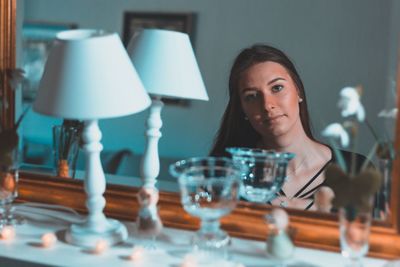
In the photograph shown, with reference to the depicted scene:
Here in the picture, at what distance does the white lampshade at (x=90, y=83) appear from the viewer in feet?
3.36

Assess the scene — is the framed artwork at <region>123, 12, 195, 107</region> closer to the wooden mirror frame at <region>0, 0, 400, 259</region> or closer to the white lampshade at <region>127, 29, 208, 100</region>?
the white lampshade at <region>127, 29, 208, 100</region>

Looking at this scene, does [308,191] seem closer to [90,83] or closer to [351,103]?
[351,103]

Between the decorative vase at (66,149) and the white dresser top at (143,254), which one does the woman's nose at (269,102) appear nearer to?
the white dresser top at (143,254)

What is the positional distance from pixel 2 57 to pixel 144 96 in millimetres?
455

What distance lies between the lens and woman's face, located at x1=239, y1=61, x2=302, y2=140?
121cm

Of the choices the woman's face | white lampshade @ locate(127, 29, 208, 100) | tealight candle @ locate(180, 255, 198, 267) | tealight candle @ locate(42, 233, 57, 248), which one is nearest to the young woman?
the woman's face

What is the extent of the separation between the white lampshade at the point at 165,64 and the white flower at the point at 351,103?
29cm

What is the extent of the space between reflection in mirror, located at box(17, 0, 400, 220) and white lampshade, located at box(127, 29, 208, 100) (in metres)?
0.06

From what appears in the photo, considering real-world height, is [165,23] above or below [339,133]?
above

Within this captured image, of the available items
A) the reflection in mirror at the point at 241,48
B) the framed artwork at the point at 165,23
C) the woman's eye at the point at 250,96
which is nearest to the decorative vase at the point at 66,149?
the reflection in mirror at the point at 241,48

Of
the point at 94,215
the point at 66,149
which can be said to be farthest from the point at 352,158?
the point at 66,149

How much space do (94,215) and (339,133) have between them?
493 millimetres

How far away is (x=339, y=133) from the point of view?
3.69 feet

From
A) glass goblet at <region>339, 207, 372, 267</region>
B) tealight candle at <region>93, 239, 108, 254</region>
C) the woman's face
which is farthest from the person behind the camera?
the woman's face
